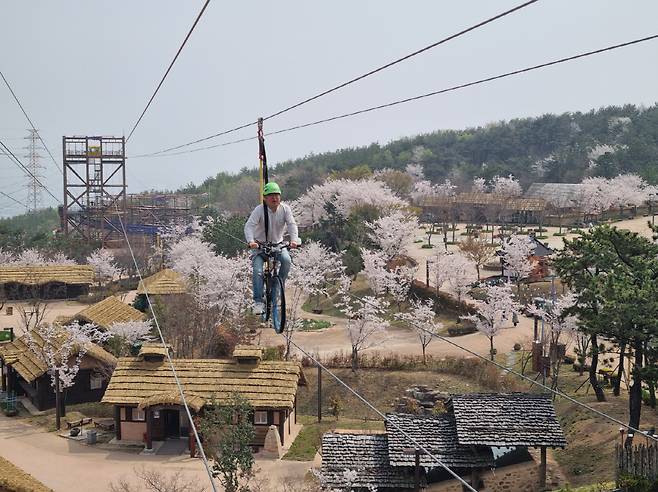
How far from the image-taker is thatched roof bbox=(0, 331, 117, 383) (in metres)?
22.7

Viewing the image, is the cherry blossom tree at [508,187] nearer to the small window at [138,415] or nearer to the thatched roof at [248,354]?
the thatched roof at [248,354]

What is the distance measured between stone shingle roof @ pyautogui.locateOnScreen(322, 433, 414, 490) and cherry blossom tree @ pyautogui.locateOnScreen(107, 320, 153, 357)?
36.9ft

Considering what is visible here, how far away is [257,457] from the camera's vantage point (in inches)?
739

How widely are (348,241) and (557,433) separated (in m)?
27.4

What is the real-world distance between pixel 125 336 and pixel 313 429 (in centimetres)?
848

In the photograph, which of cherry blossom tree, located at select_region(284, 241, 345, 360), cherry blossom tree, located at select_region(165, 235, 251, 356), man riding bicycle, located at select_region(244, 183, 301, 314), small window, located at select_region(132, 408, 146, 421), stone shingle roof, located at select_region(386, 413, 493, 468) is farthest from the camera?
cherry blossom tree, located at select_region(284, 241, 345, 360)

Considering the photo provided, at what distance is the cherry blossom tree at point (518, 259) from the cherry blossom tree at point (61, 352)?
19.5 metres

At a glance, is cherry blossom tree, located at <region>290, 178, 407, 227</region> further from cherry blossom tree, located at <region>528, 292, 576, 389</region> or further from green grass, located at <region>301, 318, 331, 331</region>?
cherry blossom tree, located at <region>528, 292, 576, 389</region>

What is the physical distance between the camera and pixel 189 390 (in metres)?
20.0

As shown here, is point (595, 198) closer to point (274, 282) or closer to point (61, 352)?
point (61, 352)

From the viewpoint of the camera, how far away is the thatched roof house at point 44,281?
127 feet

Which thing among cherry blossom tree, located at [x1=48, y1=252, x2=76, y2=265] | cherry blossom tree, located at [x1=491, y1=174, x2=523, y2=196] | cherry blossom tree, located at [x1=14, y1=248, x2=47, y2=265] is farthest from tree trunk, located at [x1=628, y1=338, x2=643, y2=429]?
cherry blossom tree, located at [x1=491, y1=174, x2=523, y2=196]

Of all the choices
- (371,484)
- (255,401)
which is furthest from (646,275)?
(255,401)

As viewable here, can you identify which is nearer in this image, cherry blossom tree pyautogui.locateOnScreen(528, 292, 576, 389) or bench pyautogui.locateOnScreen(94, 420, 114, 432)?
bench pyautogui.locateOnScreen(94, 420, 114, 432)
